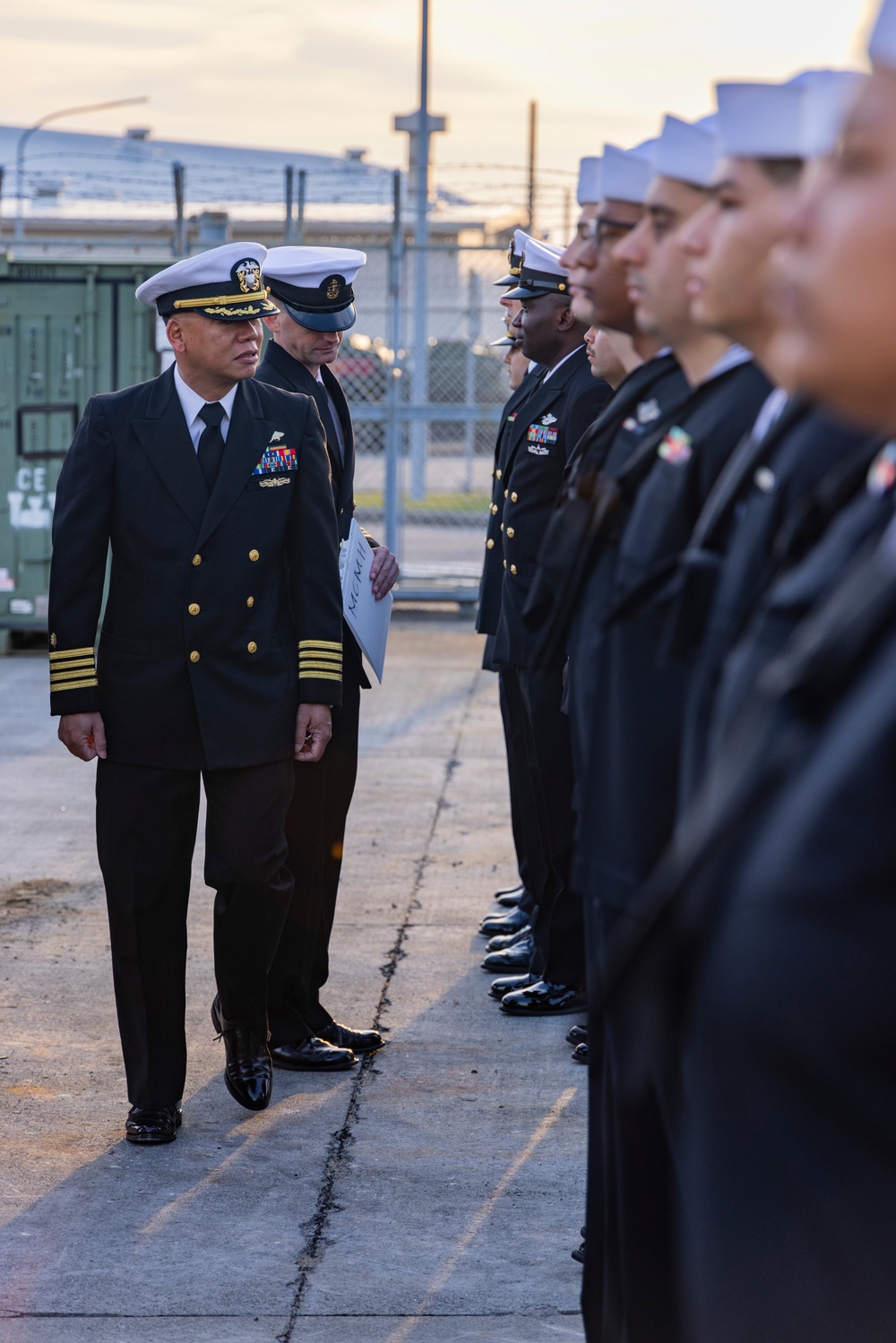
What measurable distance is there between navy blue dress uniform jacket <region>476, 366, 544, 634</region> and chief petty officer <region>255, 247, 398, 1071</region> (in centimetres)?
83

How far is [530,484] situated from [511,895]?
162cm

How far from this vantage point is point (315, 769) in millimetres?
4539

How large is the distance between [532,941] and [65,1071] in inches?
63.9

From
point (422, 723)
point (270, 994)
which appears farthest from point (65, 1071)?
point (422, 723)

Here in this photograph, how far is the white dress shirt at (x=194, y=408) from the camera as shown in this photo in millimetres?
3951

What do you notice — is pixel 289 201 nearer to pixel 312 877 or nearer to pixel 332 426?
pixel 332 426

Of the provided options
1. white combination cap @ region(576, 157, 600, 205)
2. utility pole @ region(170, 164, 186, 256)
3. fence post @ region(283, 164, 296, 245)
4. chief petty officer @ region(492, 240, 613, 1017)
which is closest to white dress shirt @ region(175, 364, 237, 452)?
chief petty officer @ region(492, 240, 613, 1017)

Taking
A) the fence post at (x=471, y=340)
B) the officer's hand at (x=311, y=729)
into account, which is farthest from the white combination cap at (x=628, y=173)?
the fence post at (x=471, y=340)

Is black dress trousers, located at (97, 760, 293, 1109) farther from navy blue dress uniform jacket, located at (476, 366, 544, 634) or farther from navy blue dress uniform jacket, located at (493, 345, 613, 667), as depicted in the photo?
navy blue dress uniform jacket, located at (476, 366, 544, 634)

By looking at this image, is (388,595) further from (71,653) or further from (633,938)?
(633,938)

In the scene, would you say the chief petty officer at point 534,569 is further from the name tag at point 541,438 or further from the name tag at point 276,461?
the name tag at point 276,461

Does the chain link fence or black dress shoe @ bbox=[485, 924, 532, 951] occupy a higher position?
the chain link fence

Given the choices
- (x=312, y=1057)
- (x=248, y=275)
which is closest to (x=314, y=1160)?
(x=312, y=1057)

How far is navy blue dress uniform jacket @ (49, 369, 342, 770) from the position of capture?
3844 millimetres
